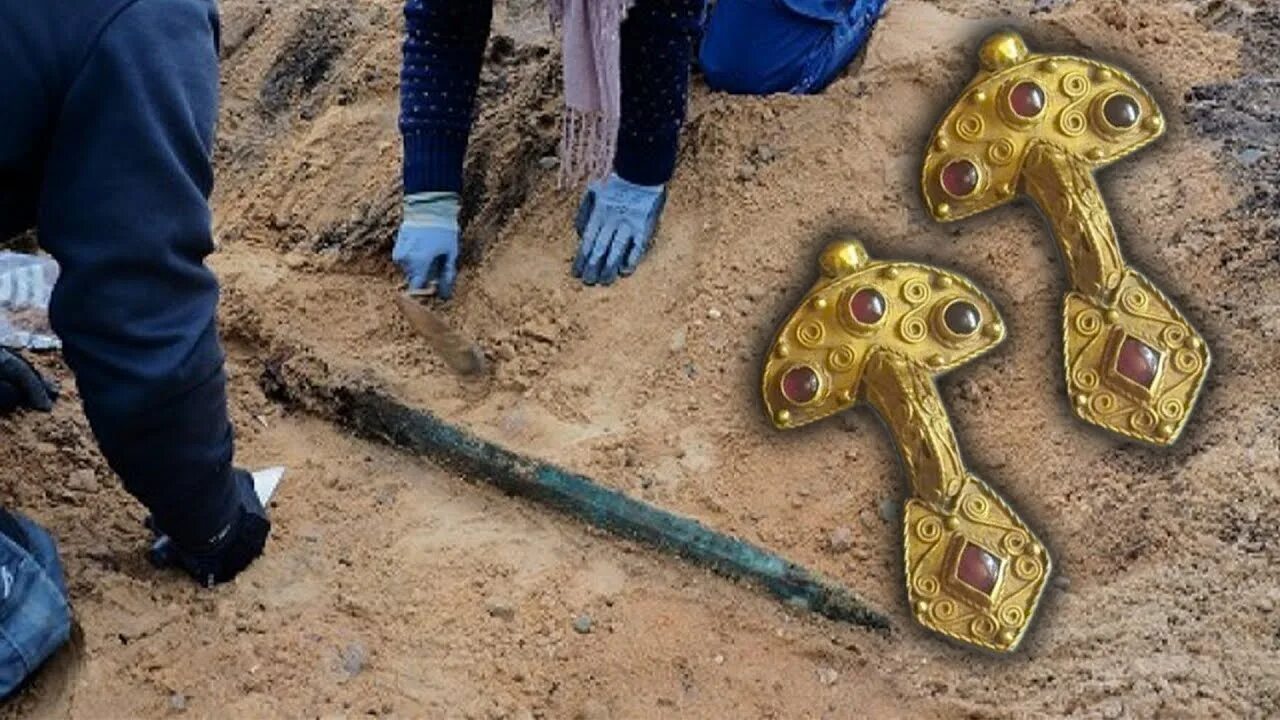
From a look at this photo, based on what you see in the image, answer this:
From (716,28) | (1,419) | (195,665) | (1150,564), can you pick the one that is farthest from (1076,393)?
(1,419)

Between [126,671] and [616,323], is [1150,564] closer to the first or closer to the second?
[616,323]

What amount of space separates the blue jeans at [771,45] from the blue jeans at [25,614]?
1.60 m

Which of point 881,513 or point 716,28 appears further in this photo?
point 716,28

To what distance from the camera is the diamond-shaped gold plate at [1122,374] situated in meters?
2.22

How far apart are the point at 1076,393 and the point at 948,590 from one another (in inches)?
17.8

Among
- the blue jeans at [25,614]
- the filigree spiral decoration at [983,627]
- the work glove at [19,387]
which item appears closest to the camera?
the blue jeans at [25,614]

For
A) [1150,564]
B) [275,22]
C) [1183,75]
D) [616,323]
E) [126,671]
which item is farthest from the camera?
[275,22]

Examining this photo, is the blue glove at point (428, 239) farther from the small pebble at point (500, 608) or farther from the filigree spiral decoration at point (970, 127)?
the filigree spiral decoration at point (970, 127)

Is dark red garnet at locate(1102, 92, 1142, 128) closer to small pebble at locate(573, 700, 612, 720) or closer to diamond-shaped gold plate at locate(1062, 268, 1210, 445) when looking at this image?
diamond-shaped gold plate at locate(1062, 268, 1210, 445)

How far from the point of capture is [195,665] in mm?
1851

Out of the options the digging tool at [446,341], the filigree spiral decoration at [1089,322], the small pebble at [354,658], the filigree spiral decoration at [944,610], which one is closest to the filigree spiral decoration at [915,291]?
the filigree spiral decoration at [1089,322]

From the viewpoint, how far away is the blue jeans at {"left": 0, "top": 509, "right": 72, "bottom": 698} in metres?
1.71

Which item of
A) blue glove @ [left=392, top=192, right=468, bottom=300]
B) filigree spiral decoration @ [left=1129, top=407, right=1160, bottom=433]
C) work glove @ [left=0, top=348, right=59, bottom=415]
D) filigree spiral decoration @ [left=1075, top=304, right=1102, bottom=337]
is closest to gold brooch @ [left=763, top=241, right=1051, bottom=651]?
filigree spiral decoration @ [left=1075, top=304, right=1102, bottom=337]

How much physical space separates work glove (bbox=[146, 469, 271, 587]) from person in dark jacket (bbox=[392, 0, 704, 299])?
2.33 ft
